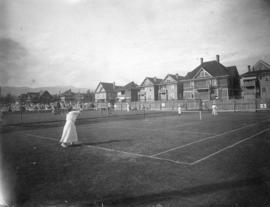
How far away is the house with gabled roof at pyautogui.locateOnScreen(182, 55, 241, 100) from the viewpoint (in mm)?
50503

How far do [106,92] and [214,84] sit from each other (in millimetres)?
48757

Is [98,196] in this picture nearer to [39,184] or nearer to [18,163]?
[39,184]

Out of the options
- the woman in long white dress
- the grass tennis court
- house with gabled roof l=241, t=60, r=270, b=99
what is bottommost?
the grass tennis court

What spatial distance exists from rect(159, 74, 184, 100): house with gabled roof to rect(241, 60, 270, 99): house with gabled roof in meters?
18.7

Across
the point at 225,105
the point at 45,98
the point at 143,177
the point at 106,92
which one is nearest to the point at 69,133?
the point at 143,177

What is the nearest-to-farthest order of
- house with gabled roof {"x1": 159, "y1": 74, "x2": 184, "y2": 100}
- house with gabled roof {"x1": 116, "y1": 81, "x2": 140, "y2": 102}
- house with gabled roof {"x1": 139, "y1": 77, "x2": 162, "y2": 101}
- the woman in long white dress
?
1. the woman in long white dress
2. house with gabled roof {"x1": 159, "y1": 74, "x2": 184, "y2": 100}
3. house with gabled roof {"x1": 139, "y1": 77, "x2": 162, "y2": 101}
4. house with gabled roof {"x1": 116, "y1": 81, "x2": 140, "y2": 102}

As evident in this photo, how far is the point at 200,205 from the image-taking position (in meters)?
3.64

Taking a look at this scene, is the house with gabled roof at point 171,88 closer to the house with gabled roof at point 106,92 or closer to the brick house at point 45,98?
the house with gabled roof at point 106,92

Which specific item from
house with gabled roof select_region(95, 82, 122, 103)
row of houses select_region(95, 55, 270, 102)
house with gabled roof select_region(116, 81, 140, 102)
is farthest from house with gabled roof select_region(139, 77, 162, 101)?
house with gabled roof select_region(95, 82, 122, 103)

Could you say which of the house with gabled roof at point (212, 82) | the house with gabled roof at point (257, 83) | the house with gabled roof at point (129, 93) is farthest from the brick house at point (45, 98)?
the house with gabled roof at point (257, 83)

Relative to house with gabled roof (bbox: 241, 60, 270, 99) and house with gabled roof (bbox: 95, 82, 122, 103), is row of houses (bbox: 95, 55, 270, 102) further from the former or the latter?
house with gabled roof (bbox: 95, 82, 122, 103)

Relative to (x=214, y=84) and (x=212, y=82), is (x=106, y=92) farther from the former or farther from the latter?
(x=214, y=84)

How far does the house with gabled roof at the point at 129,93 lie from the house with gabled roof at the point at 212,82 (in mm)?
25057

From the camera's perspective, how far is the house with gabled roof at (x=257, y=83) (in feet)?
154
